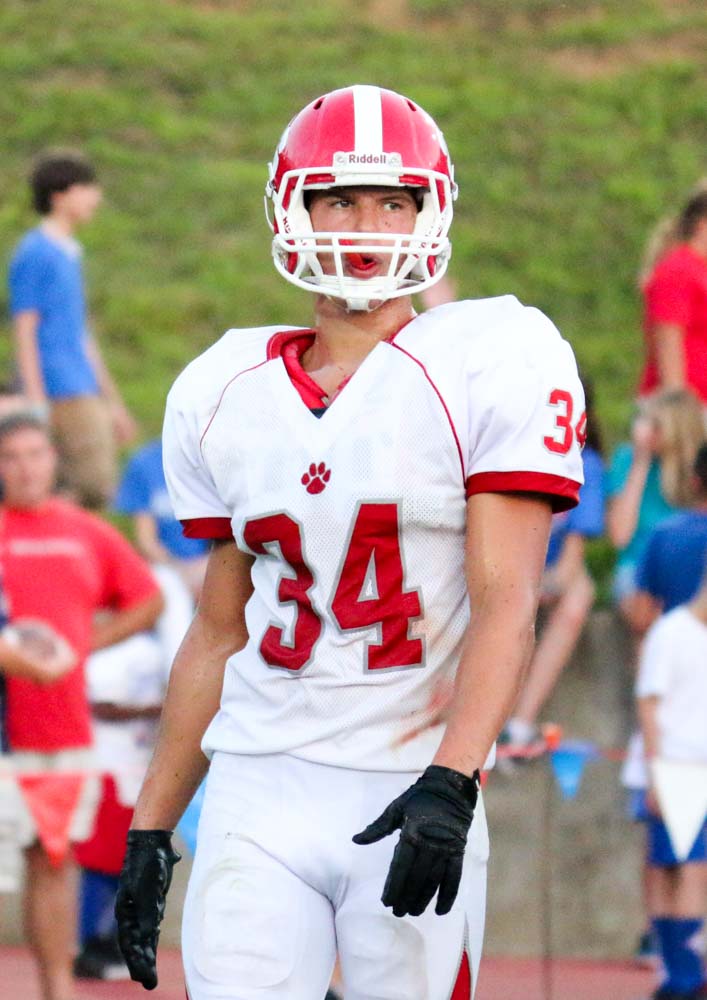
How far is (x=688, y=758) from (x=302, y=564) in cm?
332

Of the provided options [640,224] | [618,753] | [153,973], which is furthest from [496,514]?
[640,224]

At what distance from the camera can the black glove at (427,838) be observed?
2885 mm

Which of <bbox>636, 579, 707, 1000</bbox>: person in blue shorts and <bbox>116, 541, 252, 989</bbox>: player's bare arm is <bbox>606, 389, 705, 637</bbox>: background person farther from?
<bbox>116, 541, 252, 989</bbox>: player's bare arm

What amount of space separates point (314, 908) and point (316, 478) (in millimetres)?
679

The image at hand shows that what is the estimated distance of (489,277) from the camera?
11352 mm

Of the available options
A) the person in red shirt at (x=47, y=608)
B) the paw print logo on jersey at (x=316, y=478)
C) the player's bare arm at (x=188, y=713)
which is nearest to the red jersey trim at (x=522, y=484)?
the paw print logo on jersey at (x=316, y=478)

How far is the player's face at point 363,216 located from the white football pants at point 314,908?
822mm

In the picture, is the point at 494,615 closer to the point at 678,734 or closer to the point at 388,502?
the point at 388,502

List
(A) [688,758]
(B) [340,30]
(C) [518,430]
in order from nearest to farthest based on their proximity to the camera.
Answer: (C) [518,430], (A) [688,758], (B) [340,30]

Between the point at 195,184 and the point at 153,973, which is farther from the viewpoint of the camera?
the point at 195,184

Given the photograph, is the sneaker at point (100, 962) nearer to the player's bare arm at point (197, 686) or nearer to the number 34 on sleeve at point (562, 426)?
the player's bare arm at point (197, 686)

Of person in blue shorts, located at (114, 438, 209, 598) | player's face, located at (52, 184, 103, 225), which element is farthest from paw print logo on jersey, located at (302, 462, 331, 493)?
player's face, located at (52, 184, 103, 225)

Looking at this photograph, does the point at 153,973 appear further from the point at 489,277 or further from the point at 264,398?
the point at 489,277

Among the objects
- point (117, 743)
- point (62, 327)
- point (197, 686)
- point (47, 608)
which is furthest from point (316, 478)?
point (62, 327)
